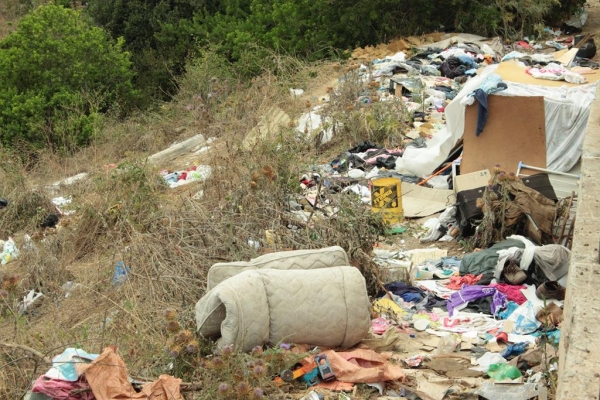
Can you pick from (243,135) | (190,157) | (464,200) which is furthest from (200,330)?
(190,157)

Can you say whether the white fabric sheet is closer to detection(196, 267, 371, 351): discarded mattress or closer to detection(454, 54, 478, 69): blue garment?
detection(454, 54, 478, 69): blue garment

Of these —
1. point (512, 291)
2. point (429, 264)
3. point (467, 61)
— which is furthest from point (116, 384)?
point (467, 61)

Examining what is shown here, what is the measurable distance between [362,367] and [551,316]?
1.30 metres

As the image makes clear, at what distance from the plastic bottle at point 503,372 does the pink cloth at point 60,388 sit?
1.96 meters

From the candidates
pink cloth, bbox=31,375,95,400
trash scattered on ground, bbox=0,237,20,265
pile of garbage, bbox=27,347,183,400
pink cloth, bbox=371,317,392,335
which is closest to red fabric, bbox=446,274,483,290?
pink cloth, bbox=371,317,392,335

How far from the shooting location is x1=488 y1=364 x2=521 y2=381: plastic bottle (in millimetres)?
4051

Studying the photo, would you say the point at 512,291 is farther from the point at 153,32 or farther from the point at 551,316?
the point at 153,32

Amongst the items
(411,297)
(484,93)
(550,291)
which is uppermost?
(484,93)

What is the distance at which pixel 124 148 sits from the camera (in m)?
12.3

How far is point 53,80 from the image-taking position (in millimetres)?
13312

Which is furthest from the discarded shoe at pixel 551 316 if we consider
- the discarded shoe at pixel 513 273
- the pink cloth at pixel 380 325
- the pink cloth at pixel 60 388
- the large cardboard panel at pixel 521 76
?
the large cardboard panel at pixel 521 76

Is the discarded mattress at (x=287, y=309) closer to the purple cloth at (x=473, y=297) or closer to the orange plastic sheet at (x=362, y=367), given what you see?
the orange plastic sheet at (x=362, y=367)

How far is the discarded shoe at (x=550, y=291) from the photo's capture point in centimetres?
522

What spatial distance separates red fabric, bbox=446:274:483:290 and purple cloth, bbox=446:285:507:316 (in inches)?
7.7
